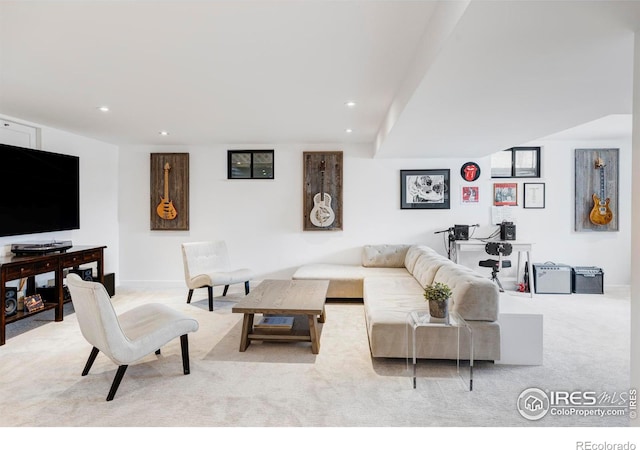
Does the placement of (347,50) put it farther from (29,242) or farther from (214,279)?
(29,242)

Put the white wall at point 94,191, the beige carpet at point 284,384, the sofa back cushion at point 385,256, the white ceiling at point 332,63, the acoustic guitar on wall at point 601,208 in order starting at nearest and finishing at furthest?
the white ceiling at point 332,63, the beige carpet at point 284,384, the white wall at point 94,191, the sofa back cushion at point 385,256, the acoustic guitar on wall at point 601,208

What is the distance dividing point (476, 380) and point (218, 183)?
4618mm

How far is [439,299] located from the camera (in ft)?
8.83

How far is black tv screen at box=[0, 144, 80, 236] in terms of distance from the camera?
12.5ft

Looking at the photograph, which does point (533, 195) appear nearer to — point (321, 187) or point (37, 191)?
point (321, 187)

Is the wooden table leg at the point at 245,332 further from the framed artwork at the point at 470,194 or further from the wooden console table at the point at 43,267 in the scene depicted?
the framed artwork at the point at 470,194

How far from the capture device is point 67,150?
4.92 metres

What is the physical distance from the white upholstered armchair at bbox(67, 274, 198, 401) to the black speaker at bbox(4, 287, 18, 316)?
155 cm

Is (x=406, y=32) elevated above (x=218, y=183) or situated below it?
above

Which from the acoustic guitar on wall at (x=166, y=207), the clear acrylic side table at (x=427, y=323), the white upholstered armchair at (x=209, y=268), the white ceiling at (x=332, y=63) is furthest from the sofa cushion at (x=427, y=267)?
the acoustic guitar on wall at (x=166, y=207)

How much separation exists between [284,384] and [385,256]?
10.5 feet

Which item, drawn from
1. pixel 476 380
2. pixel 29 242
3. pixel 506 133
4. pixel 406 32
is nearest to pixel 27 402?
pixel 29 242

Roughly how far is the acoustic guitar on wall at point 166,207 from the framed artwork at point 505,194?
16.7 feet

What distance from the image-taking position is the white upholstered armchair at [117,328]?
7.57 ft
